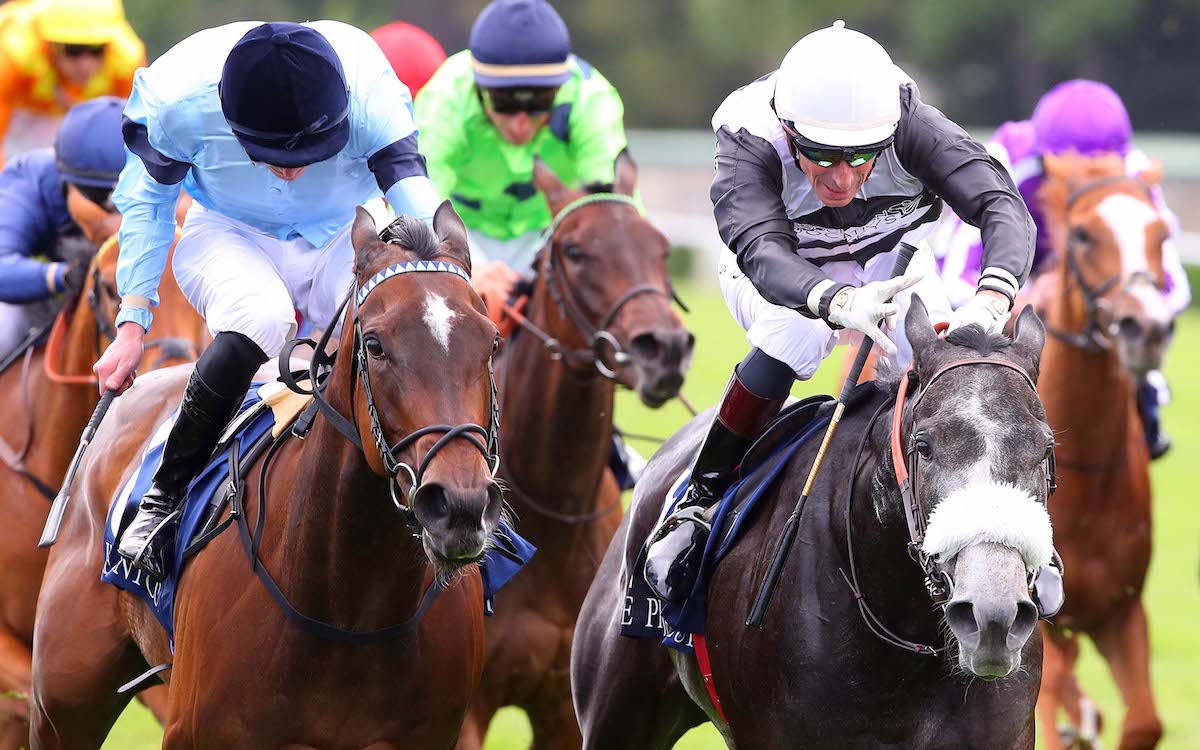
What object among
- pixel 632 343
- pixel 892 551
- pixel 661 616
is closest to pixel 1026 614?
pixel 892 551

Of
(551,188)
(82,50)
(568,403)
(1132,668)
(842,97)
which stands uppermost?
(842,97)

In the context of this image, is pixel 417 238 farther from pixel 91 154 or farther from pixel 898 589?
pixel 91 154

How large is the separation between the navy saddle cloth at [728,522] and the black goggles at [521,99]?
2.98 meters

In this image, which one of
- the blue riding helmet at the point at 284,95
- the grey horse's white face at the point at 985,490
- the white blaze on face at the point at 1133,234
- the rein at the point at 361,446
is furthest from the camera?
the white blaze on face at the point at 1133,234

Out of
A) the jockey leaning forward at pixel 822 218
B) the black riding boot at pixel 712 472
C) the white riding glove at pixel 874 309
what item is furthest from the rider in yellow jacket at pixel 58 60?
the white riding glove at pixel 874 309

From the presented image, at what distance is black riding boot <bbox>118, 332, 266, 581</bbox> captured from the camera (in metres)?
4.99

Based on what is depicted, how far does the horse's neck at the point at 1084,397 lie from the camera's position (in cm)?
720

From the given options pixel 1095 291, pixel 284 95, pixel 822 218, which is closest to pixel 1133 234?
pixel 1095 291

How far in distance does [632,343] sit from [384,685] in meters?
2.44

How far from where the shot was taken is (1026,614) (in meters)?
3.76

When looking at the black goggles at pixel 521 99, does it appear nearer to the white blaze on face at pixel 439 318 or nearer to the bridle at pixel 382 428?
the bridle at pixel 382 428

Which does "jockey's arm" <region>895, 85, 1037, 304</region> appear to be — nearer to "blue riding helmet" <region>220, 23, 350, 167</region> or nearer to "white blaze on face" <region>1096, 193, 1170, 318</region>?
"blue riding helmet" <region>220, 23, 350, 167</region>

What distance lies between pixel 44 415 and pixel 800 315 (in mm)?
3203

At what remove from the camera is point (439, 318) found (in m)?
4.21
